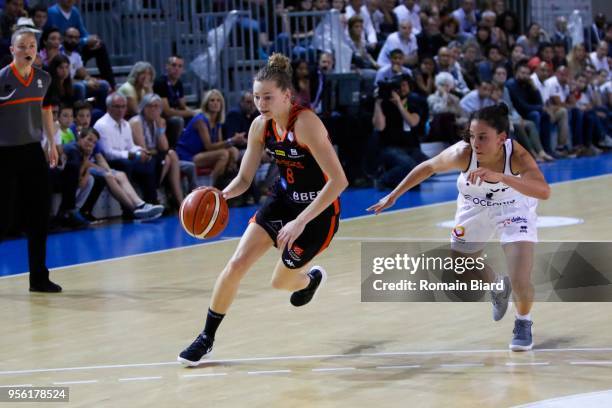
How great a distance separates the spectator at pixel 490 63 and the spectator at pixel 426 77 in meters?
1.87

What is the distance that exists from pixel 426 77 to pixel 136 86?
210 inches

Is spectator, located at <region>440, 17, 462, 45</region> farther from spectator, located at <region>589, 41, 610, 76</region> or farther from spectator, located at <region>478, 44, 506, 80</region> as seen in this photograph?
spectator, located at <region>589, 41, 610, 76</region>

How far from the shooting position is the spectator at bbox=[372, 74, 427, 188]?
14.9 m

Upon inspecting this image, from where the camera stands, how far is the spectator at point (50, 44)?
12.6 metres

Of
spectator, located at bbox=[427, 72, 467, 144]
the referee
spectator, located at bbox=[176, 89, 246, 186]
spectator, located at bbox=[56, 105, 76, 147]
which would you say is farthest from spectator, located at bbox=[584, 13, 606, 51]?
the referee

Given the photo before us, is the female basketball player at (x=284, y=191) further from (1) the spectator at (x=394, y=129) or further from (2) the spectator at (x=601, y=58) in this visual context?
(2) the spectator at (x=601, y=58)

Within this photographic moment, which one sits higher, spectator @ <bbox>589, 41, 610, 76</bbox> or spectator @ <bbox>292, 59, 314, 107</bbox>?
spectator @ <bbox>292, 59, 314, 107</bbox>

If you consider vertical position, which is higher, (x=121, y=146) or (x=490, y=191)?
(x=490, y=191)

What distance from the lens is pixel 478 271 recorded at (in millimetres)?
7266

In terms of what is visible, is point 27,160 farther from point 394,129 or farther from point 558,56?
point 558,56

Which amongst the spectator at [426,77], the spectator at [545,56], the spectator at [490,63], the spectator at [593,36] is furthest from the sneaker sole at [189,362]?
the spectator at [593,36]

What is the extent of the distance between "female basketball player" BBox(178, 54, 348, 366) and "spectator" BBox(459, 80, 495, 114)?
11132mm

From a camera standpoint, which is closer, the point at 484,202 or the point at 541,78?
Result: the point at 484,202

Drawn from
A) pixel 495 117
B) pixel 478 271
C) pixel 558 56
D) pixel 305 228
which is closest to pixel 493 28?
pixel 558 56
